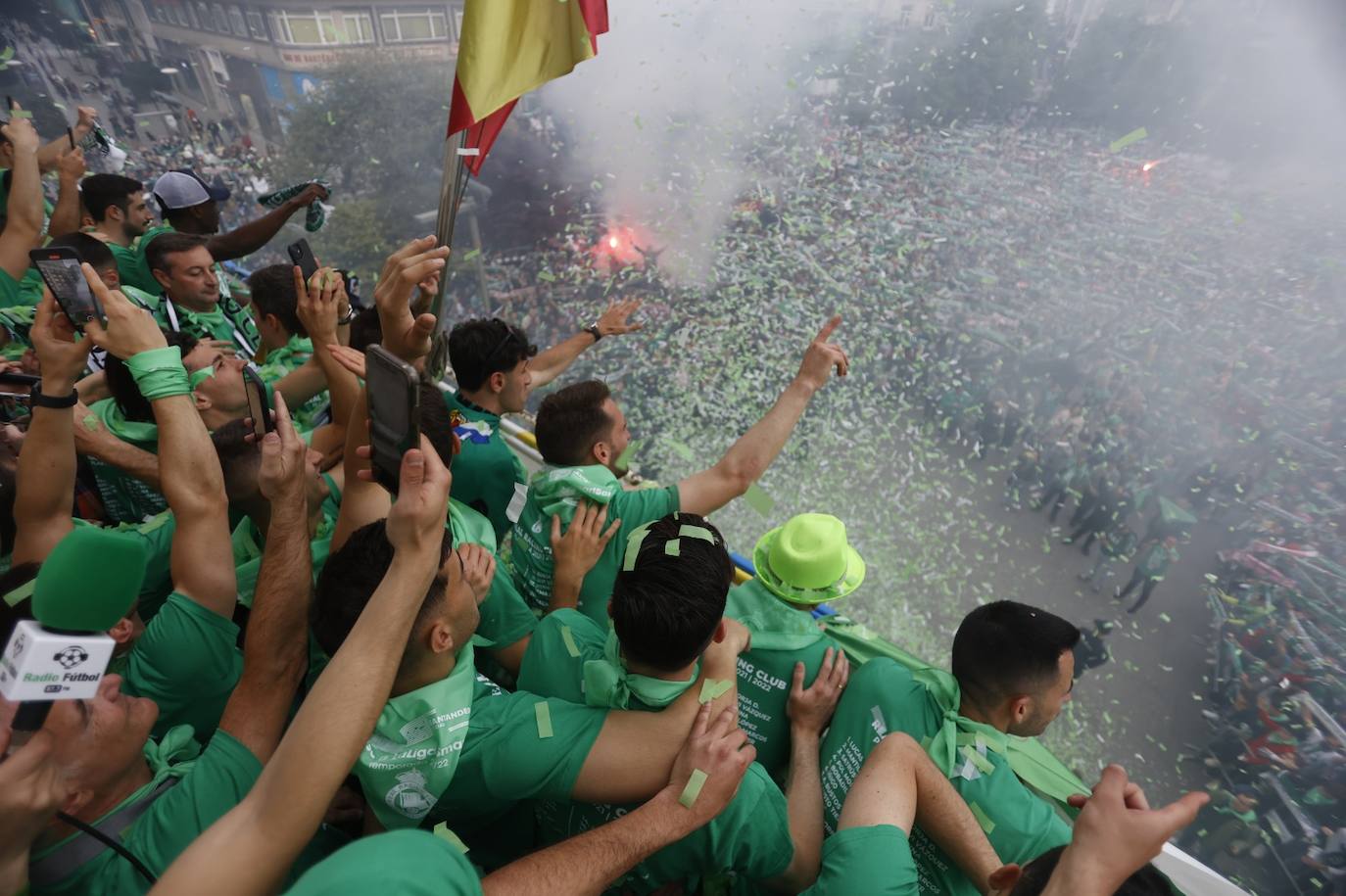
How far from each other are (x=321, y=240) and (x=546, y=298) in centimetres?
717

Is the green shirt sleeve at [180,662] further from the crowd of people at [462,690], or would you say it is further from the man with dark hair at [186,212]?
the man with dark hair at [186,212]

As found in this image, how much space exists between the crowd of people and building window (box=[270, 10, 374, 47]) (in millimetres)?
16399

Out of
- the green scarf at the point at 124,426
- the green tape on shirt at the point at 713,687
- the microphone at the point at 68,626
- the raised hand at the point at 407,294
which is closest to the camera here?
the microphone at the point at 68,626

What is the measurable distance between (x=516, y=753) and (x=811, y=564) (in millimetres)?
947

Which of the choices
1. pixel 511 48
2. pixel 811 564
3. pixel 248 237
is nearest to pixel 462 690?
pixel 811 564

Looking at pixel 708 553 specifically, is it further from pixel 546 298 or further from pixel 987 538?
pixel 546 298

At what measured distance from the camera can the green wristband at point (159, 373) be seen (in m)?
1.75

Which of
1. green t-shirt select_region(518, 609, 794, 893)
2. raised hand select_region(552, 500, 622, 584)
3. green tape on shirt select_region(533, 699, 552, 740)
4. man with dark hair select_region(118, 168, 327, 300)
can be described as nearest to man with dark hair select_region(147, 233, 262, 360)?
man with dark hair select_region(118, 168, 327, 300)

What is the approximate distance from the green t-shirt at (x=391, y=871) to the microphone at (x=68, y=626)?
45 centimetres

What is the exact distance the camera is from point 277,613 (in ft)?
5.17

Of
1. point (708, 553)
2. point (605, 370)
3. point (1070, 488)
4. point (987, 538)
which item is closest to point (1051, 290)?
point (1070, 488)

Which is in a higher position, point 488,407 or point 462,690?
point 462,690

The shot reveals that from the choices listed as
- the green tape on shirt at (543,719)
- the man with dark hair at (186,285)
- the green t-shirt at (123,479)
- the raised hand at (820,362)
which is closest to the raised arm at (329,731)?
the green tape on shirt at (543,719)

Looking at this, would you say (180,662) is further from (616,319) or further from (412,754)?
(616,319)
